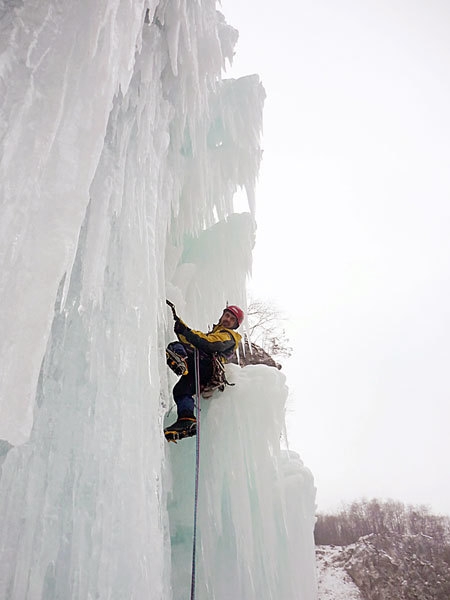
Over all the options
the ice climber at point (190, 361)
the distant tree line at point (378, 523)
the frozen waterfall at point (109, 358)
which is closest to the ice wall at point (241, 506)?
the frozen waterfall at point (109, 358)

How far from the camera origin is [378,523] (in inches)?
572

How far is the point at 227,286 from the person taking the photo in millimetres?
4086

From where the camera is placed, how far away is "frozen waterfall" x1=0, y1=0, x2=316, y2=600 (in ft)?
3.87

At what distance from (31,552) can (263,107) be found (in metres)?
4.37

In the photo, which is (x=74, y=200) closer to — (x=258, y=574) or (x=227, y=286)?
(x=258, y=574)

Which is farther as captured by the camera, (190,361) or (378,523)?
(378,523)

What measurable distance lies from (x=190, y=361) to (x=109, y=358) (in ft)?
3.43

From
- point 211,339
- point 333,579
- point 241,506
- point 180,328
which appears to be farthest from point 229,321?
point 333,579

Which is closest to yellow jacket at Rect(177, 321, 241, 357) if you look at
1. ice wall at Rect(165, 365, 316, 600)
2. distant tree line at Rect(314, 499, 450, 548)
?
ice wall at Rect(165, 365, 316, 600)

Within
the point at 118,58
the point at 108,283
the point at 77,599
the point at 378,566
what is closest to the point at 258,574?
the point at 77,599

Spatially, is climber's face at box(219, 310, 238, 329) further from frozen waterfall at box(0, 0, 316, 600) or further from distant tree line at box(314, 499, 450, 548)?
distant tree line at box(314, 499, 450, 548)

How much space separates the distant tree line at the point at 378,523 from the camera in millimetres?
13094

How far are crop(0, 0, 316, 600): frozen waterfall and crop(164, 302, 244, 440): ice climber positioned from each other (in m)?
0.20

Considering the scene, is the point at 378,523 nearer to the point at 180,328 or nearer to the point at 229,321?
the point at 229,321
